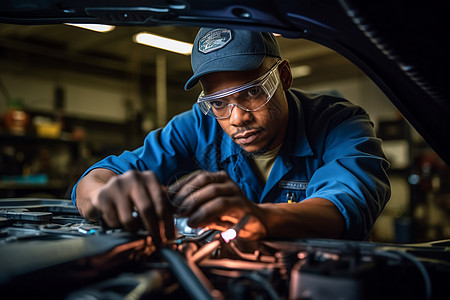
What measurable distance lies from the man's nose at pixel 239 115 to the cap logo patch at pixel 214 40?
0.75ft

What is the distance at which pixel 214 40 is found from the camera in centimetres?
138

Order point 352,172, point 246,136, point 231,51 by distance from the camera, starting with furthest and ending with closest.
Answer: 1. point 246,136
2. point 231,51
3. point 352,172

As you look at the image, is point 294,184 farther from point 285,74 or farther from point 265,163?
point 285,74

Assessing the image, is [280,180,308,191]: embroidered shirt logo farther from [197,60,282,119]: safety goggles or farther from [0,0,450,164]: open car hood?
[0,0,450,164]: open car hood

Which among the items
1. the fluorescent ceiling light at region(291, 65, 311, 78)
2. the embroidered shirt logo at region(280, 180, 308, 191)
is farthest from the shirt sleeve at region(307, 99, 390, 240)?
the fluorescent ceiling light at region(291, 65, 311, 78)

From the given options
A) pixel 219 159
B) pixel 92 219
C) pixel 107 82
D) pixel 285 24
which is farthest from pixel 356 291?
pixel 107 82

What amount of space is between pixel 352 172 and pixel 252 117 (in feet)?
1.38

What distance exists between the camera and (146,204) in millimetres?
687

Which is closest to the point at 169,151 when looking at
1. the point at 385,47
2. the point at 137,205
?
the point at 137,205

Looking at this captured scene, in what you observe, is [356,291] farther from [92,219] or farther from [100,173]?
[100,173]

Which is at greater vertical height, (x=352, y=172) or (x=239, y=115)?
(x=239, y=115)

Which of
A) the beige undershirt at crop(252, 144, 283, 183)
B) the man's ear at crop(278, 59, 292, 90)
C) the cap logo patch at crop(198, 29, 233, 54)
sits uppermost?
the cap logo patch at crop(198, 29, 233, 54)

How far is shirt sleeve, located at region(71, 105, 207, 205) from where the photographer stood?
1.58m

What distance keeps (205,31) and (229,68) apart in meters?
0.28
